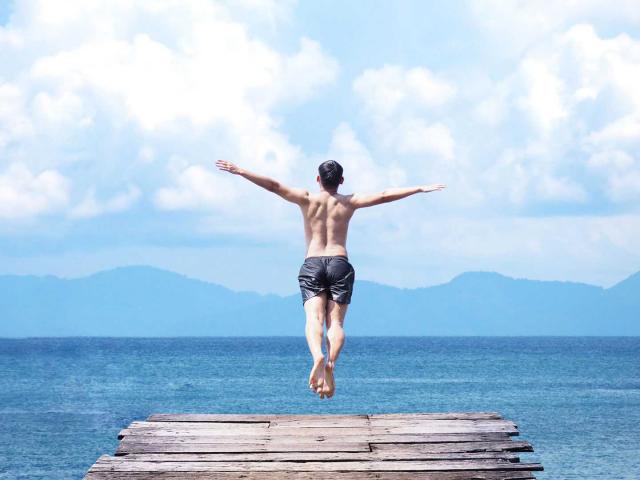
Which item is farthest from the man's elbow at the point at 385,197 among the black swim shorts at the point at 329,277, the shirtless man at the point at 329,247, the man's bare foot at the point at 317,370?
the man's bare foot at the point at 317,370

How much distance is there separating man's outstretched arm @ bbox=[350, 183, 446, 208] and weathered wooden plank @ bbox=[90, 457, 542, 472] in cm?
342

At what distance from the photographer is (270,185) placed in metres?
12.3

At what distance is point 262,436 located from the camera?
39.0 ft

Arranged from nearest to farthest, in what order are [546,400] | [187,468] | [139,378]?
[187,468] → [546,400] → [139,378]

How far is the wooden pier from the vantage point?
10.4 m

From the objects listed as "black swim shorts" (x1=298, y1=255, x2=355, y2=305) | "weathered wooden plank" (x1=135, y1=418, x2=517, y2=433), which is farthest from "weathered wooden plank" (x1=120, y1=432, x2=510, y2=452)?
"black swim shorts" (x1=298, y1=255, x2=355, y2=305)

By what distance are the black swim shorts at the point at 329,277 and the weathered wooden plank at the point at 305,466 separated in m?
2.58

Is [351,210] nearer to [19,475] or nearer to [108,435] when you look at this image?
[19,475]

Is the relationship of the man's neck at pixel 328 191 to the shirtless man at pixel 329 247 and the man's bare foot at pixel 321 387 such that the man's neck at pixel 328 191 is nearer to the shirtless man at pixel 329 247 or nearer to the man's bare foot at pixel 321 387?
the shirtless man at pixel 329 247

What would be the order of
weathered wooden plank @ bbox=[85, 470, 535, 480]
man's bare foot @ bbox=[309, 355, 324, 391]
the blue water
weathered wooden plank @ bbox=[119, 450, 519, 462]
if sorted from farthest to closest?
1. the blue water
2. man's bare foot @ bbox=[309, 355, 324, 391]
3. weathered wooden plank @ bbox=[119, 450, 519, 462]
4. weathered wooden plank @ bbox=[85, 470, 535, 480]

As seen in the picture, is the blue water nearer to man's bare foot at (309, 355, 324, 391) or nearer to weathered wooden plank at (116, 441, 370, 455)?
man's bare foot at (309, 355, 324, 391)

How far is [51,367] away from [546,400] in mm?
66735

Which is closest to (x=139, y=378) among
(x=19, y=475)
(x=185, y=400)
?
(x=185, y=400)

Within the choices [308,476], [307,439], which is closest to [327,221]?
[307,439]
